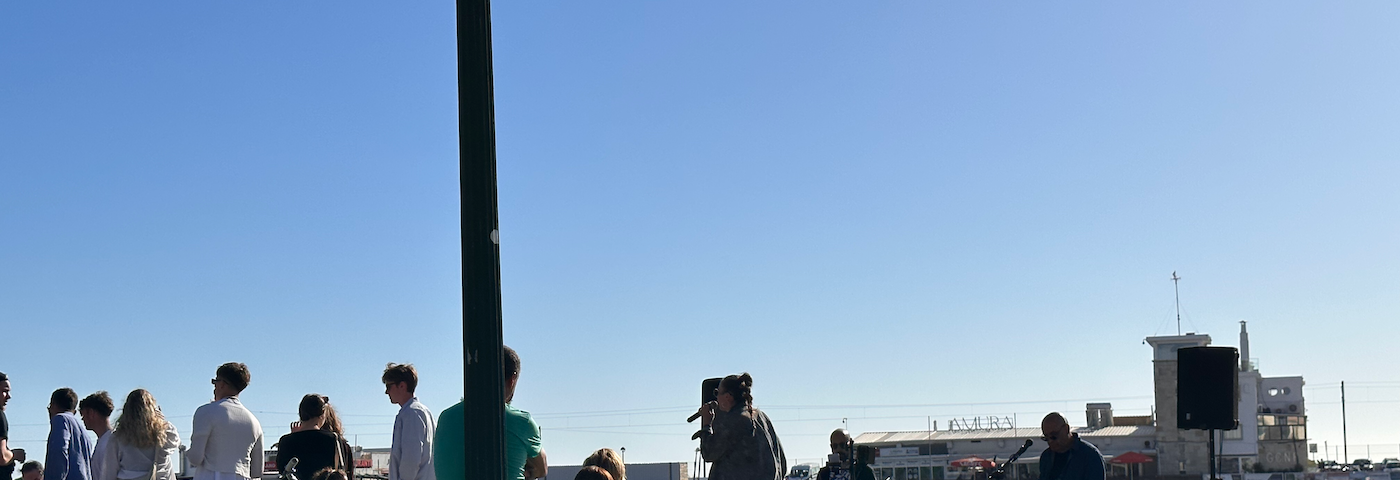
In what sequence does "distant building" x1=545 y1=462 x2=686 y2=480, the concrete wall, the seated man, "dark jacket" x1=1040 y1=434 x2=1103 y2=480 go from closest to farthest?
"dark jacket" x1=1040 y1=434 x2=1103 y2=480 < the seated man < the concrete wall < "distant building" x1=545 y1=462 x2=686 y2=480

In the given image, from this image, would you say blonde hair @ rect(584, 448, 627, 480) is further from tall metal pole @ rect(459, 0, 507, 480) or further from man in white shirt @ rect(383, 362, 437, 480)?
tall metal pole @ rect(459, 0, 507, 480)

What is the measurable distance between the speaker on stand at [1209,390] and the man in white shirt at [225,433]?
7.01 m

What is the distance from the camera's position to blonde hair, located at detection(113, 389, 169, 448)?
764 cm

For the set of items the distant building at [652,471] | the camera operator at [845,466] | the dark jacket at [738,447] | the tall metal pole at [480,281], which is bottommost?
the distant building at [652,471]

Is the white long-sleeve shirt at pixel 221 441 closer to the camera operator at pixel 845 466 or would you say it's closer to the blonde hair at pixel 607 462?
the blonde hair at pixel 607 462

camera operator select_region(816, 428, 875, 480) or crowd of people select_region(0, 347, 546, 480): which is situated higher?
crowd of people select_region(0, 347, 546, 480)

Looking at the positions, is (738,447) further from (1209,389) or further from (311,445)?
(1209,389)

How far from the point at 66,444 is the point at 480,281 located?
5493mm

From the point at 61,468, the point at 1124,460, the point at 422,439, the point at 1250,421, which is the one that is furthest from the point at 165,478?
the point at 1250,421

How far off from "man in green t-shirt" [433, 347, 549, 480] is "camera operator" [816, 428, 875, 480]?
5.81 metres

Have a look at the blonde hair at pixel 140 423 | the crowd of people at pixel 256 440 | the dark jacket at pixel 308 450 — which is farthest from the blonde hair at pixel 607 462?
the blonde hair at pixel 140 423

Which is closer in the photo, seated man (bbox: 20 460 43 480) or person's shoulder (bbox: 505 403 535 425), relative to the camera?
person's shoulder (bbox: 505 403 535 425)

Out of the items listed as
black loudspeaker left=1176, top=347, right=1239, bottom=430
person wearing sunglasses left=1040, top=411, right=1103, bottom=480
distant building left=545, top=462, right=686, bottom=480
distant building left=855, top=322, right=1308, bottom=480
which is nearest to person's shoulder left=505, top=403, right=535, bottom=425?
person wearing sunglasses left=1040, top=411, right=1103, bottom=480

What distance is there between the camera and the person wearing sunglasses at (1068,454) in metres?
9.12
